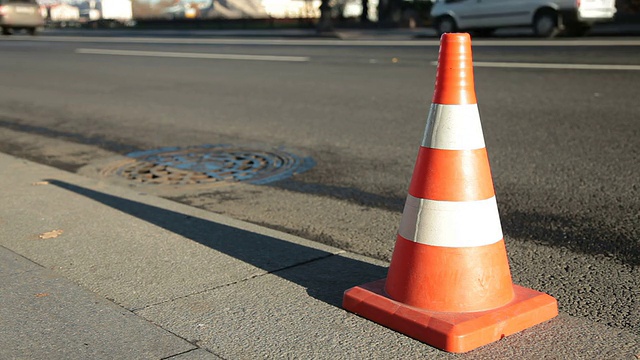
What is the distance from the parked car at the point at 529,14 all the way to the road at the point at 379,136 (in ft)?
17.5

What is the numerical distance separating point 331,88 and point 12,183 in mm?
6024

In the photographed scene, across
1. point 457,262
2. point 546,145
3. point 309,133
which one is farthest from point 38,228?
point 546,145

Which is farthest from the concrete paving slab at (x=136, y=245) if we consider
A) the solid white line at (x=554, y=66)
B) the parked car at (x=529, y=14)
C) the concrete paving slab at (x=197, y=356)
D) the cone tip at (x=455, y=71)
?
the parked car at (x=529, y=14)

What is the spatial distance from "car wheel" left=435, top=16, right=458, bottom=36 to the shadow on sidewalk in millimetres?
20460

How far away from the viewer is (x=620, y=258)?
12.0ft

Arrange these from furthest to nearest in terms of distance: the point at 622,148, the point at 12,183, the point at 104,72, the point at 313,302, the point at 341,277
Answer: the point at 104,72, the point at 622,148, the point at 12,183, the point at 341,277, the point at 313,302

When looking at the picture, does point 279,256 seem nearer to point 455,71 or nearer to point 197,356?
point 197,356

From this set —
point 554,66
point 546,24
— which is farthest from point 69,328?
point 546,24

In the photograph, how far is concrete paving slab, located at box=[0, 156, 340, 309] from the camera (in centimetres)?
338

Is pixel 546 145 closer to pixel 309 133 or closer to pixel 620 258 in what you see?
pixel 309 133

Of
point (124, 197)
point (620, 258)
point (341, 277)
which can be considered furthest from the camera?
point (124, 197)

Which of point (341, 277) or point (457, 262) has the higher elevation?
point (457, 262)

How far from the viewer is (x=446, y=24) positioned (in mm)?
24047

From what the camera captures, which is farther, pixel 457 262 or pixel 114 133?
pixel 114 133
